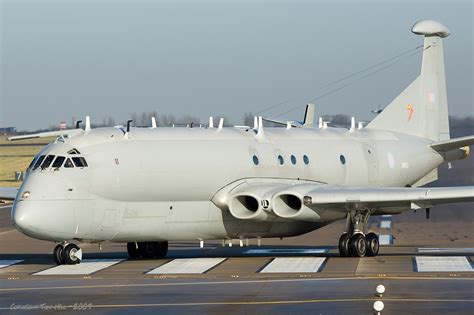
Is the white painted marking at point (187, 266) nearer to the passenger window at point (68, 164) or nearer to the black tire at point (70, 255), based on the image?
the black tire at point (70, 255)

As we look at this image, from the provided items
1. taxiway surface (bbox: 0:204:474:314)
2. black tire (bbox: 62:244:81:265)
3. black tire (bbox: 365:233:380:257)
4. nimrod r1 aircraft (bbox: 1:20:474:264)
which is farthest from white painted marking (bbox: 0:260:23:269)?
black tire (bbox: 365:233:380:257)

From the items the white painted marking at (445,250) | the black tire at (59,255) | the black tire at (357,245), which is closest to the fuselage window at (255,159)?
the black tire at (357,245)

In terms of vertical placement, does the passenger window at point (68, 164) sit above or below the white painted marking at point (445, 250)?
above

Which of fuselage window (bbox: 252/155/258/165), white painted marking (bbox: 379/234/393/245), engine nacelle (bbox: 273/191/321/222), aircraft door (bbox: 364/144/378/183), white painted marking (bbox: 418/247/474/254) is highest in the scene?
fuselage window (bbox: 252/155/258/165)

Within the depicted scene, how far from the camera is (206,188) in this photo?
3005cm

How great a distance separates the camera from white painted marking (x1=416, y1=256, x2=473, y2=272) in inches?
1026

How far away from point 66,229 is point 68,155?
6.05 feet

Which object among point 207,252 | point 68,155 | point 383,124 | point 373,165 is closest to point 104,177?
point 68,155

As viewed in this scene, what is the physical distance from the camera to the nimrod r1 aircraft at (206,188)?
27.8 meters

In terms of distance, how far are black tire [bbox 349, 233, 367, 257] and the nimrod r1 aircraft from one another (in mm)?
29

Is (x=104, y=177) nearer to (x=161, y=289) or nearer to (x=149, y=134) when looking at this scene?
(x=149, y=134)

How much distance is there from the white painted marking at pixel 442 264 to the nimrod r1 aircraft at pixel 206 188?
148 centimetres

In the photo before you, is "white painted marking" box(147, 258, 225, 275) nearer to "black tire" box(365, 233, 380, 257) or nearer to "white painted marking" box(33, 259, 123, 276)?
"white painted marking" box(33, 259, 123, 276)

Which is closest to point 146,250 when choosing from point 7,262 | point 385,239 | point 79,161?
point 7,262
